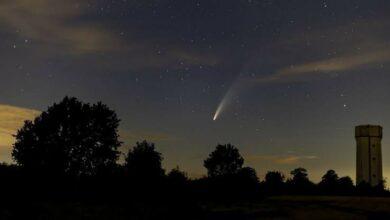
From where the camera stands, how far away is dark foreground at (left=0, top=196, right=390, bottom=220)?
21.2 metres

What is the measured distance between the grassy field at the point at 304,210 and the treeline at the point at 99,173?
2889 millimetres

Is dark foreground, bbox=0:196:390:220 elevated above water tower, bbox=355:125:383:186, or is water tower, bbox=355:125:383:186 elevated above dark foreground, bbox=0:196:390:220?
water tower, bbox=355:125:383:186

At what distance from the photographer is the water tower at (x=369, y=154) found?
86.6 m

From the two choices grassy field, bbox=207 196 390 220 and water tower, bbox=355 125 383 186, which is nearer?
grassy field, bbox=207 196 390 220

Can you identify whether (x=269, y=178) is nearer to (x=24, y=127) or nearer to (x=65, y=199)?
(x=24, y=127)

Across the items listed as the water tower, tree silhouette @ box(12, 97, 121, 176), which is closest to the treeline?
tree silhouette @ box(12, 97, 121, 176)

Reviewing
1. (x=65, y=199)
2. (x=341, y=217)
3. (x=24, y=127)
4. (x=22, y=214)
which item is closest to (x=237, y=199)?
(x=341, y=217)

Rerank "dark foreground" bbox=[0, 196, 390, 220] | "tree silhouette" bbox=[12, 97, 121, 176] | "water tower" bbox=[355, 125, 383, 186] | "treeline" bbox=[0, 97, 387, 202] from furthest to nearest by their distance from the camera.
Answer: "water tower" bbox=[355, 125, 383, 186] < "tree silhouette" bbox=[12, 97, 121, 176] < "treeline" bbox=[0, 97, 387, 202] < "dark foreground" bbox=[0, 196, 390, 220]

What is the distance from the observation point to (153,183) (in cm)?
3189

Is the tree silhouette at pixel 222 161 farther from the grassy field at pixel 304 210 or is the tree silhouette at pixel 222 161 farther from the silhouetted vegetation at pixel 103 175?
the grassy field at pixel 304 210

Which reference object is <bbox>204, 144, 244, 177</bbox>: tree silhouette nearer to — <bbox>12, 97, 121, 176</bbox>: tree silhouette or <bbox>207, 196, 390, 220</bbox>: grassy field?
<bbox>12, 97, 121, 176</bbox>: tree silhouette

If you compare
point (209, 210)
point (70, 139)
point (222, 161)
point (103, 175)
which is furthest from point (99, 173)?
point (222, 161)

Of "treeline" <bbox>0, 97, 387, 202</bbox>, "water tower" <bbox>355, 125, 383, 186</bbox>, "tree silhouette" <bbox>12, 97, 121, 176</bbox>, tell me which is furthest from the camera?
"water tower" <bbox>355, 125, 383, 186</bbox>

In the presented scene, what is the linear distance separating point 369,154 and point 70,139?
5433cm
